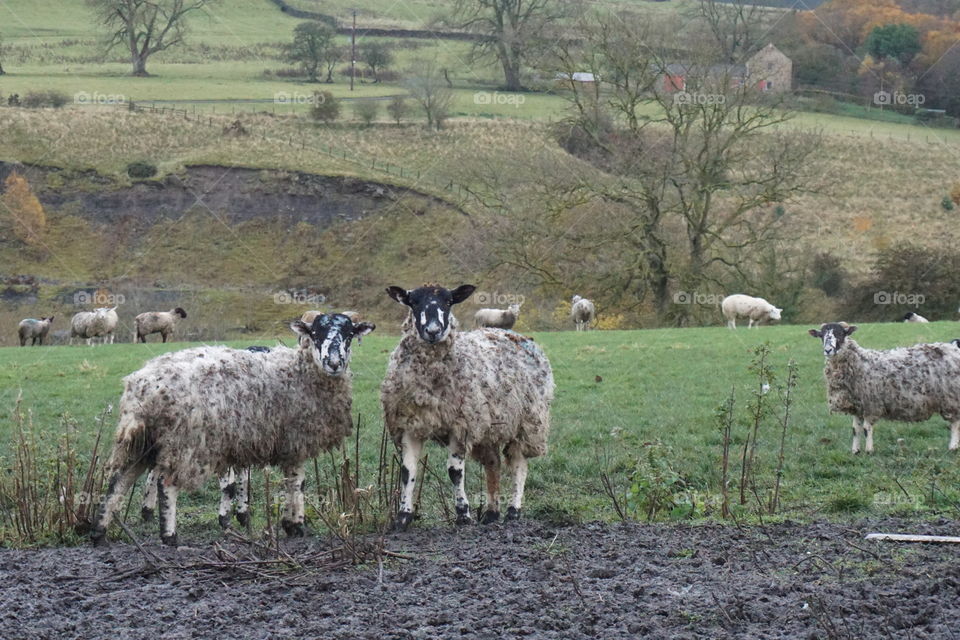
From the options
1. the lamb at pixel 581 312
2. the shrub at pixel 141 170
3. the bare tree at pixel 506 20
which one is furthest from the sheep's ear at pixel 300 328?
the shrub at pixel 141 170

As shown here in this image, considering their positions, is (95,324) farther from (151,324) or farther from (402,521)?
(402,521)

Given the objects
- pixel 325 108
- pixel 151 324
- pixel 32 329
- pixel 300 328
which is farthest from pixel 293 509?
pixel 325 108

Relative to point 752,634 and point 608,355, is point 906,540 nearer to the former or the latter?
point 752,634

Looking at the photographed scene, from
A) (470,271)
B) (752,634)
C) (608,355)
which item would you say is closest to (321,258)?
(470,271)

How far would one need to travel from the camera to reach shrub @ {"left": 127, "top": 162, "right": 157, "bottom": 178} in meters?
75.9

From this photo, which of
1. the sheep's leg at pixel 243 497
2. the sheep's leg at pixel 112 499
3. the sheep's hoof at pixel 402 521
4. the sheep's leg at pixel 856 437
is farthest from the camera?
the sheep's leg at pixel 856 437

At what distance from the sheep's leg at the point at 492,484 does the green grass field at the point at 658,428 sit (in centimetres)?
50

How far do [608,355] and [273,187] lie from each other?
2139 inches

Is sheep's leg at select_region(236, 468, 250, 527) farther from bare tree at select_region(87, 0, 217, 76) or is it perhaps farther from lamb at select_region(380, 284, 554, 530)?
bare tree at select_region(87, 0, 217, 76)

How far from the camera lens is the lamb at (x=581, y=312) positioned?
42.4 metres

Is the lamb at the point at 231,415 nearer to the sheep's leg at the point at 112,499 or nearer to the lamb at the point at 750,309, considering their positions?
the sheep's leg at the point at 112,499

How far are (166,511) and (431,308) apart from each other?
3.15 metres

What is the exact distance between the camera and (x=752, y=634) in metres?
6.72

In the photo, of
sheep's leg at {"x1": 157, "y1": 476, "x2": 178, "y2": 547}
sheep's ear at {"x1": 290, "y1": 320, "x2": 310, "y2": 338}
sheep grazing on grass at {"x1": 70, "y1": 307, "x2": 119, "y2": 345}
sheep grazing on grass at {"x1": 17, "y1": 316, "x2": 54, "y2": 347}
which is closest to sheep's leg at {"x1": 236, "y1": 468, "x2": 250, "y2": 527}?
sheep's leg at {"x1": 157, "y1": 476, "x2": 178, "y2": 547}
